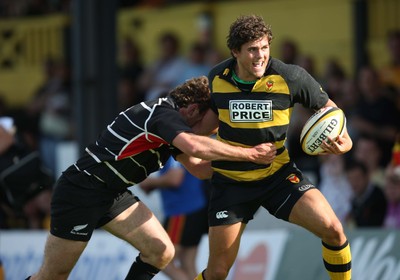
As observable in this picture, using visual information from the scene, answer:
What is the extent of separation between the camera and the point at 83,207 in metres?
8.76

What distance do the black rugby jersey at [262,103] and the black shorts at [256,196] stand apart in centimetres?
15

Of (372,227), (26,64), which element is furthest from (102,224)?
(26,64)

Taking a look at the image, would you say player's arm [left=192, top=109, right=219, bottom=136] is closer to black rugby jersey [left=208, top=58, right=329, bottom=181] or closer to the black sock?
black rugby jersey [left=208, top=58, right=329, bottom=181]

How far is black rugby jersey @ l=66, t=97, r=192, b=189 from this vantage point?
8477mm

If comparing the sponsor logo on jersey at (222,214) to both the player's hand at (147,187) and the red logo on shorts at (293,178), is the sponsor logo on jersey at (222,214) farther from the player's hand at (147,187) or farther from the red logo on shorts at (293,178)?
the player's hand at (147,187)

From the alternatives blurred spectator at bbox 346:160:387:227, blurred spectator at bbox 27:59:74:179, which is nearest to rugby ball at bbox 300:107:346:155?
blurred spectator at bbox 346:160:387:227

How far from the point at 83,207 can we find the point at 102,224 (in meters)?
0.32

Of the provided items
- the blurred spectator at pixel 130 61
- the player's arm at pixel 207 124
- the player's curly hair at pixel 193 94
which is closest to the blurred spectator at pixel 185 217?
the player's arm at pixel 207 124

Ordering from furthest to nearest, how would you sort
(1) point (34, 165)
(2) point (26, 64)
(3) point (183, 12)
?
(2) point (26, 64) < (3) point (183, 12) < (1) point (34, 165)

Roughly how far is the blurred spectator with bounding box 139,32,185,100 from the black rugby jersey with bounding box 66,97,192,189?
271 inches

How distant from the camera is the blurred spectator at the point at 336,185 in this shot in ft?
42.5

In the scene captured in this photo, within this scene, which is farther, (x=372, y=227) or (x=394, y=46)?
(x=394, y=46)

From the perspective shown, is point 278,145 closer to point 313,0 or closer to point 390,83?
point 390,83

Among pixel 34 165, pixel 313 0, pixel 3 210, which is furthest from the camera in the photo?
pixel 313 0
